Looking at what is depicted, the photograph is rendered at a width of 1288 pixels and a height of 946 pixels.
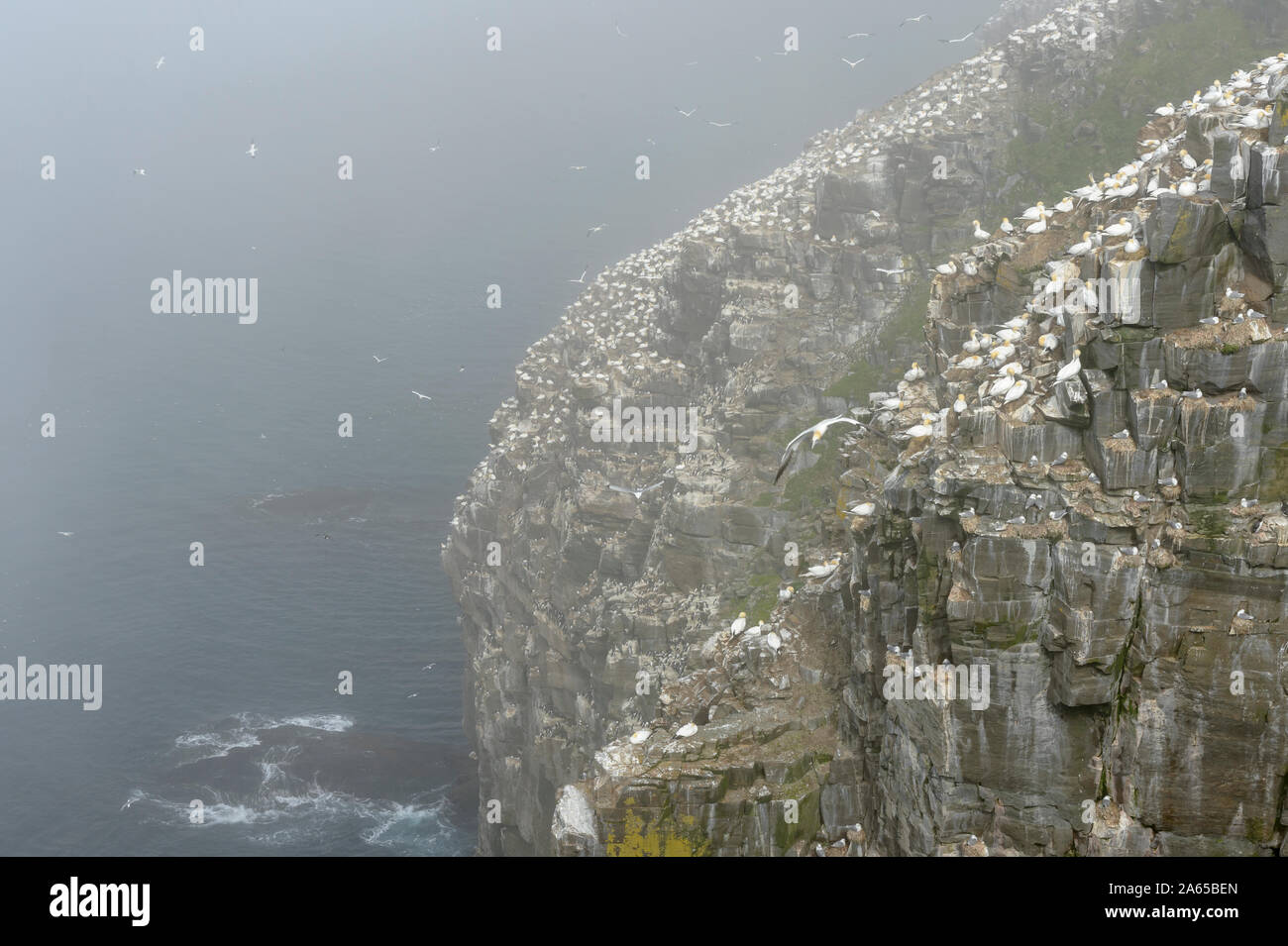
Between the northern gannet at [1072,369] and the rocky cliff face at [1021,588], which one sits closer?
the rocky cliff face at [1021,588]

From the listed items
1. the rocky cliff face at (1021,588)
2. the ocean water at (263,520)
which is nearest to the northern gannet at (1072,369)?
the rocky cliff face at (1021,588)

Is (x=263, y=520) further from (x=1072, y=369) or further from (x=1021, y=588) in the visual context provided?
(x=1072, y=369)

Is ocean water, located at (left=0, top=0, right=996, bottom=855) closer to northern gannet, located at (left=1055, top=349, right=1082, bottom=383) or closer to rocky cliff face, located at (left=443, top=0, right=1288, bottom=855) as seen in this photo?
rocky cliff face, located at (left=443, top=0, right=1288, bottom=855)

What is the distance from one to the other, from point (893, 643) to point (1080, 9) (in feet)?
174

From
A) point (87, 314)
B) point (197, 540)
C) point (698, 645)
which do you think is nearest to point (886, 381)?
point (698, 645)

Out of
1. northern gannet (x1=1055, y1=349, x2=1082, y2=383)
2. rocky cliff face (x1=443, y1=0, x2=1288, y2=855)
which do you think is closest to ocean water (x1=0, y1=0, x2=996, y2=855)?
rocky cliff face (x1=443, y1=0, x2=1288, y2=855)

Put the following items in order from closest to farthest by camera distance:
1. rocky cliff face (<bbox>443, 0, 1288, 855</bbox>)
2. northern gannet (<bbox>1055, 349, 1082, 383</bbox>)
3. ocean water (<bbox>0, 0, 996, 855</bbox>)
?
rocky cliff face (<bbox>443, 0, 1288, 855</bbox>) → northern gannet (<bbox>1055, 349, 1082, 383</bbox>) → ocean water (<bbox>0, 0, 996, 855</bbox>)

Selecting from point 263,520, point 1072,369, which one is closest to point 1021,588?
point 1072,369

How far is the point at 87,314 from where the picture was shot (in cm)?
18138

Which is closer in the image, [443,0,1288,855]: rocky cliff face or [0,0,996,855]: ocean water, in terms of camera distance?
[443,0,1288,855]: rocky cliff face

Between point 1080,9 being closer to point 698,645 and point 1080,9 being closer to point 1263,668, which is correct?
point 698,645

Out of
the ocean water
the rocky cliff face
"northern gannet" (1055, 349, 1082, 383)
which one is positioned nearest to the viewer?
the rocky cliff face

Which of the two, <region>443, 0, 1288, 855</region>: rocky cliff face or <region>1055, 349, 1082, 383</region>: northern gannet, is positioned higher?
<region>1055, 349, 1082, 383</region>: northern gannet

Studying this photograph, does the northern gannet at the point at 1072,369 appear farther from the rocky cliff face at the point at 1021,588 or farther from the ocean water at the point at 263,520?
the ocean water at the point at 263,520
